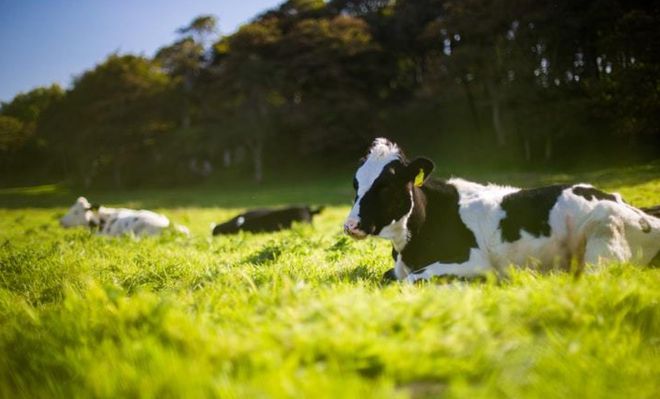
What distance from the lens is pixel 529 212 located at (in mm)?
4324

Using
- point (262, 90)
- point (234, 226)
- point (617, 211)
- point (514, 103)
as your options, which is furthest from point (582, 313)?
point (262, 90)

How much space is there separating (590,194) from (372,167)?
84.6 inches

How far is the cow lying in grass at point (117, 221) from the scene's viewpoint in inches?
474

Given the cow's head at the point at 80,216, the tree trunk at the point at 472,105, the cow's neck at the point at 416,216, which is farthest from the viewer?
the tree trunk at the point at 472,105

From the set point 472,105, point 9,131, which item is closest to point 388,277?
point 9,131

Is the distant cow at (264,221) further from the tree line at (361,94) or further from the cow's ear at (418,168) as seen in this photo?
the tree line at (361,94)

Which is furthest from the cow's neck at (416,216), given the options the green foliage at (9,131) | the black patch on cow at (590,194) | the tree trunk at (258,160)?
the tree trunk at (258,160)

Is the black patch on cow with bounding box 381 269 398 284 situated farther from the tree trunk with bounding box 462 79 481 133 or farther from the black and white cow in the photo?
the tree trunk with bounding box 462 79 481 133

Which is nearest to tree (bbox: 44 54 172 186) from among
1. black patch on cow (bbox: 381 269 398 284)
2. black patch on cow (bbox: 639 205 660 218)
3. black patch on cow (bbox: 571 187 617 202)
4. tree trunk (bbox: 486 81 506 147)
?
tree trunk (bbox: 486 81 506 147)

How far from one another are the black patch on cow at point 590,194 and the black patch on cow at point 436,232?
1.11 metres

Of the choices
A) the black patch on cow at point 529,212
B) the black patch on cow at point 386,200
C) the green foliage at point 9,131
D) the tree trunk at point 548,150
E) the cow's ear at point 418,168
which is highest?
the green foliage at point 9,131

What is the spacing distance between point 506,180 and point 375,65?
22499 mm

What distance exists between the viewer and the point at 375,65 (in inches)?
1608

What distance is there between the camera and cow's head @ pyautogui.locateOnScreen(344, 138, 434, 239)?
420 centimetres
